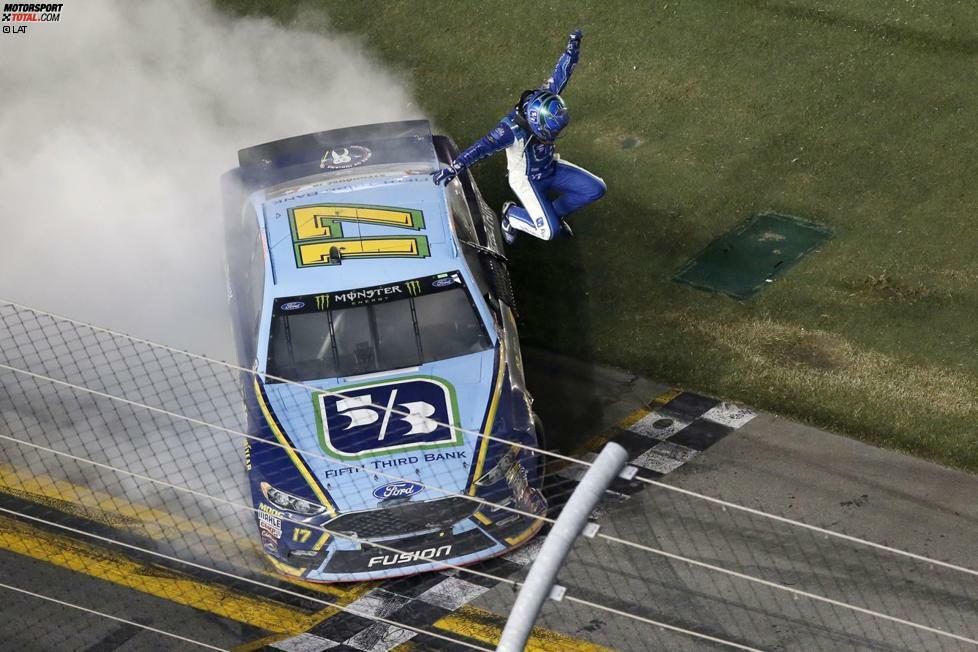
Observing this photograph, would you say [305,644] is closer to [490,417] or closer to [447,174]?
[490,417]

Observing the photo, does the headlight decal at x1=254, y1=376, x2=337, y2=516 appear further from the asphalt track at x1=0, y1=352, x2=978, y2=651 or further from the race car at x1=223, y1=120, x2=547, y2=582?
the asphalt track at x1=0, y1=352, x2=978, y2=651

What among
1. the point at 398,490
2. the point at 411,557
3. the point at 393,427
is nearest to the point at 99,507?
the point at 393,427

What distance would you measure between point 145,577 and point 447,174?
Answer: 313 cm

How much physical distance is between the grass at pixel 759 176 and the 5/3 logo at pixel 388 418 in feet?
6.73

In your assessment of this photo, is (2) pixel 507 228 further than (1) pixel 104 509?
Yes

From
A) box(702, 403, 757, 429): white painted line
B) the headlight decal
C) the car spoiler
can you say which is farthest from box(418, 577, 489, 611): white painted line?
the car spoiler

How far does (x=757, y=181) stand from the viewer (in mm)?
10539

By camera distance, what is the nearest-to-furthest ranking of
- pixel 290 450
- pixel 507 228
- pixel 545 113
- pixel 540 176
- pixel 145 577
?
pixel 290 450
pixel 145 577
pixel 545 113
pixel 540 176
pixel 507 228

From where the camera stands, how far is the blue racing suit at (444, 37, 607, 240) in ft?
28.9

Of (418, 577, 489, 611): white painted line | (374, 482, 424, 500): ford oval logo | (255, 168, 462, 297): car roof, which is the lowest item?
(418, 577, 489, 611): white painted line

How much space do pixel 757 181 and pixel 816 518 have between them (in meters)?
3.74

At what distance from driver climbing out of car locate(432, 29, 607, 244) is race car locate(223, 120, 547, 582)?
0.36 meters

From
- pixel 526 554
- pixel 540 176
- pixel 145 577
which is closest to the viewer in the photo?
pixel 526 554

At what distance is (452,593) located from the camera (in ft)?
23.6
